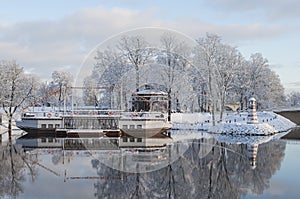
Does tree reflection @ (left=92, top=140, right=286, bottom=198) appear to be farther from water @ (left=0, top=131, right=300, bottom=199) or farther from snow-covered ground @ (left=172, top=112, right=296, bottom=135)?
snow-covered ground @ (left=172, top=112, right=296, bottom=135)

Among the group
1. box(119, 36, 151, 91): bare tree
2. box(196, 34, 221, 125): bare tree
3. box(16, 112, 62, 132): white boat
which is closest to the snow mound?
box(196, 34, 221, 125): bare tree

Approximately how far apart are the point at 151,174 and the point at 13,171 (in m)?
4.33

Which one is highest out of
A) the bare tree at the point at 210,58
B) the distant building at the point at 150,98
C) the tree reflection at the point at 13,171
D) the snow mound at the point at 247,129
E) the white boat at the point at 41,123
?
the bare tree at the point at 210,58

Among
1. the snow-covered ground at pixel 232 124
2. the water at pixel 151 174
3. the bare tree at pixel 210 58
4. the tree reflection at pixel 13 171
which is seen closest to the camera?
the water at pixel 151 174

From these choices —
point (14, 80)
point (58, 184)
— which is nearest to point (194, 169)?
point (58, 184)

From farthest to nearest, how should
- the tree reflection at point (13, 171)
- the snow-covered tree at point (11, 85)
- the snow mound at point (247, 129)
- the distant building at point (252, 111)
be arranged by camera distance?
the snow-covered tree at point (11, 85)
the distant building at point (252, 111)
the snow mound at point (247, 129)
the tree reflection at point (13, 171)

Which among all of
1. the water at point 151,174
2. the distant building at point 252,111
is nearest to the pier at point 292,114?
the distant building at point 252,111

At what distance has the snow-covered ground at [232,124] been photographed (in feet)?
90.7

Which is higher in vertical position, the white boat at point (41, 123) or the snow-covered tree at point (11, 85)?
the snow-covered tree at point (11, 85)

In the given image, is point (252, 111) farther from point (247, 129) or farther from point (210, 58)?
point (210, 58)

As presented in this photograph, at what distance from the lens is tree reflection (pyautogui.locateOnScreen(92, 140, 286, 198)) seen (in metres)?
8.46

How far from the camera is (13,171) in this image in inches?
453

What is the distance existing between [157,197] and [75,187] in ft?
7.71

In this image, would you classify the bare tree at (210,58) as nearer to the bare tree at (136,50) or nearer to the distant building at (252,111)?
the distant building at (252,111)
